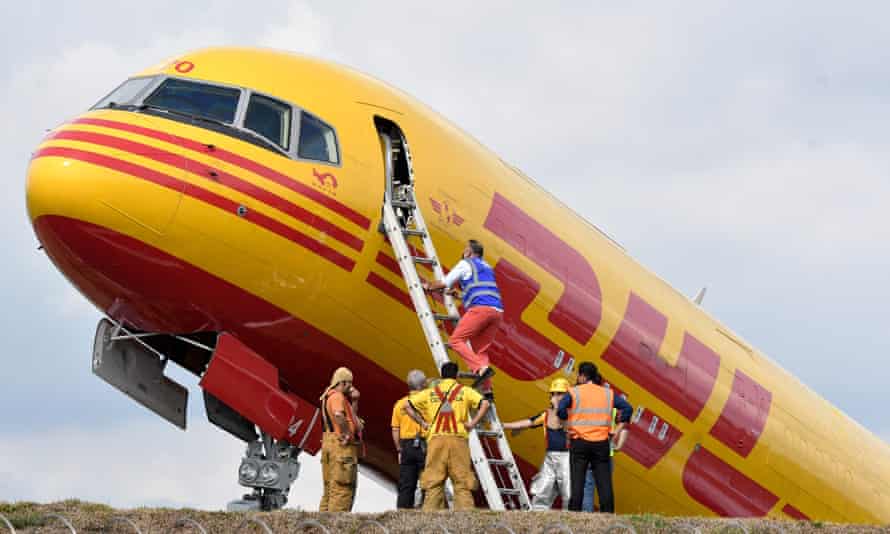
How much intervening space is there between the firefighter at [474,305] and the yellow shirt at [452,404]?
29.8 inches

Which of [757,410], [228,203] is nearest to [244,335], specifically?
[228,203]

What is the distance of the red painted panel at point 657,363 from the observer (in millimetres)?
20391

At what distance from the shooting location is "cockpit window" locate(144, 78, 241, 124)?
17062 mm

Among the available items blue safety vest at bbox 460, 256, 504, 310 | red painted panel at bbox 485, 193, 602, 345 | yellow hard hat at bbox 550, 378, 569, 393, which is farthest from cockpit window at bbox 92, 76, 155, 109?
yellow hard hat at bbox 550, 378, 569, 393

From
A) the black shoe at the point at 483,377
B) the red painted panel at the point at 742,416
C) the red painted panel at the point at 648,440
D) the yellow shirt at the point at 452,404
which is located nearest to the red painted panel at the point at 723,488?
the red painted panel at the point at 742,416

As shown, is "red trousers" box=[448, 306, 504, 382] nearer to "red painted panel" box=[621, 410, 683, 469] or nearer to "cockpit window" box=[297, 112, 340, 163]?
"cockpit window" box=[297, 112, 340, 163]

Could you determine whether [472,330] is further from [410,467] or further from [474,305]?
[410,467]

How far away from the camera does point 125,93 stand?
17.8m

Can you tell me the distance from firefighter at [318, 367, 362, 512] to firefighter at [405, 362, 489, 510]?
84cm

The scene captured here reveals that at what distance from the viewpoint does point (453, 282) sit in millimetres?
17328

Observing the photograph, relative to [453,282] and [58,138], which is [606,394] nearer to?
[453,282]

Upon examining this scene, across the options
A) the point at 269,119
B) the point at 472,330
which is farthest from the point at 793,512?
the point at 269,119

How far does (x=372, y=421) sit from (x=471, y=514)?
5372 millimetres

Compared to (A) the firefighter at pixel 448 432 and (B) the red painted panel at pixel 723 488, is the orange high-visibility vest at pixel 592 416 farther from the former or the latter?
(B) the red painted panel at pixel 723 488
